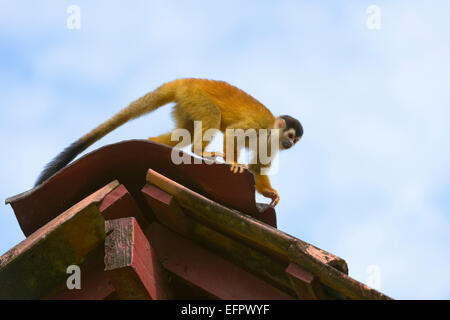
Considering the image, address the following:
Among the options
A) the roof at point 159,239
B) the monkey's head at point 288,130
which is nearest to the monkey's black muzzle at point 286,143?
the monkey's head at point 288,130

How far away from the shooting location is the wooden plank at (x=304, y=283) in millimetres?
1780

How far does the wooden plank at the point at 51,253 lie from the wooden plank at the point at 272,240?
27 cm

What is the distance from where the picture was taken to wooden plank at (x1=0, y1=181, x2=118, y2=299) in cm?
182

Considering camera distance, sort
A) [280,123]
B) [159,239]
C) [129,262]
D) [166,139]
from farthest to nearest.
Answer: [280,123] < [166,139] < [159,239] < [129,262]

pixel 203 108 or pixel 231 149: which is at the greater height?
pixel 203 108

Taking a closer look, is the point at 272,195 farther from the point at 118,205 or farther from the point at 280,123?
the point at 118,205

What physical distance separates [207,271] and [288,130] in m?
3.71

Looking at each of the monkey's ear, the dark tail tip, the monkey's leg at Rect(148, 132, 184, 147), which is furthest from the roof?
the monkey's ear

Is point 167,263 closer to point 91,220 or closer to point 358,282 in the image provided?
point 91,220

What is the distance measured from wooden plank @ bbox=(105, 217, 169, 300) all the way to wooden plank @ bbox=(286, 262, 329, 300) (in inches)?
18.6

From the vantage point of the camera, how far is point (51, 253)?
1881 mm

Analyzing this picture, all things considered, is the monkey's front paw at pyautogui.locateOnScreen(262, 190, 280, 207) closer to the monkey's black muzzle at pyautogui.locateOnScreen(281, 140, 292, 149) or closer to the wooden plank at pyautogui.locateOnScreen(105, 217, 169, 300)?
the monkey's black muzzle at pyautogui.locateOnScreen(281, 140, 292, 149)

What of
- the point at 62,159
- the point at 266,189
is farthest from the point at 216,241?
the point at 266,189
